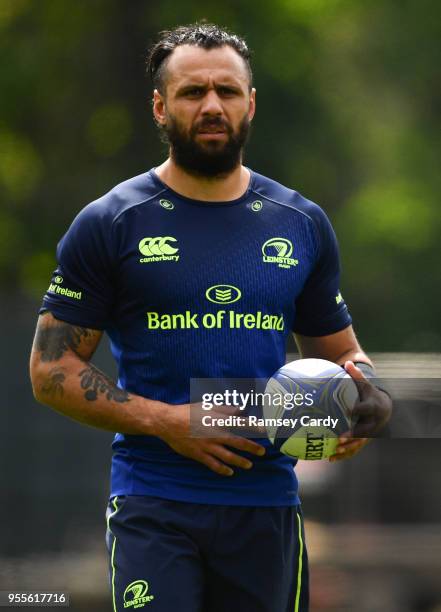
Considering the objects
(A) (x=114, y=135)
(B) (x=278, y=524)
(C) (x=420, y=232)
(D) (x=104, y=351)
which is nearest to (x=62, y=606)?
(D) (x=104, y=351)

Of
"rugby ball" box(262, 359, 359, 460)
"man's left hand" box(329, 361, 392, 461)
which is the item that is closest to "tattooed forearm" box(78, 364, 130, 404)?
"rugby ball" box(262, 359, 359, 460)

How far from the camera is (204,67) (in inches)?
175

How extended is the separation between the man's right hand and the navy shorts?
163mm

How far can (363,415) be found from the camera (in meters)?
4.40

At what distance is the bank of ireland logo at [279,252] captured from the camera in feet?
14.7

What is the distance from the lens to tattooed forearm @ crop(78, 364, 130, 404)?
14.3ft

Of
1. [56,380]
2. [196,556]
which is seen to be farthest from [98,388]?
[196,556]

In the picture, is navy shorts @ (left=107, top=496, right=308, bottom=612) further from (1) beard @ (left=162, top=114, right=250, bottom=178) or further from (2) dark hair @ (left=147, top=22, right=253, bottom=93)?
(2) dark hair @ (left=147, top=22, right=253, bottom=93)

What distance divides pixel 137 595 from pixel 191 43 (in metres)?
1.83

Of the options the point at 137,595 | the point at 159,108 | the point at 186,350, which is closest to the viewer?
the point at 137,595

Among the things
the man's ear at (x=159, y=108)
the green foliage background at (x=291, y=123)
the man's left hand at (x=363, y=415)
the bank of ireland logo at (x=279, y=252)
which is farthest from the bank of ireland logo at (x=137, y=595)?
the green foliage background at (x=291, y=123)

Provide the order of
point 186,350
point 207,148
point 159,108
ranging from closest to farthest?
point 186,350 < point 207,148 < point 159,108

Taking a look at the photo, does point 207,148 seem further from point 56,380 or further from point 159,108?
point 56,380

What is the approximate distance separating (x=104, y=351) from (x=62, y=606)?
1.32 meters
